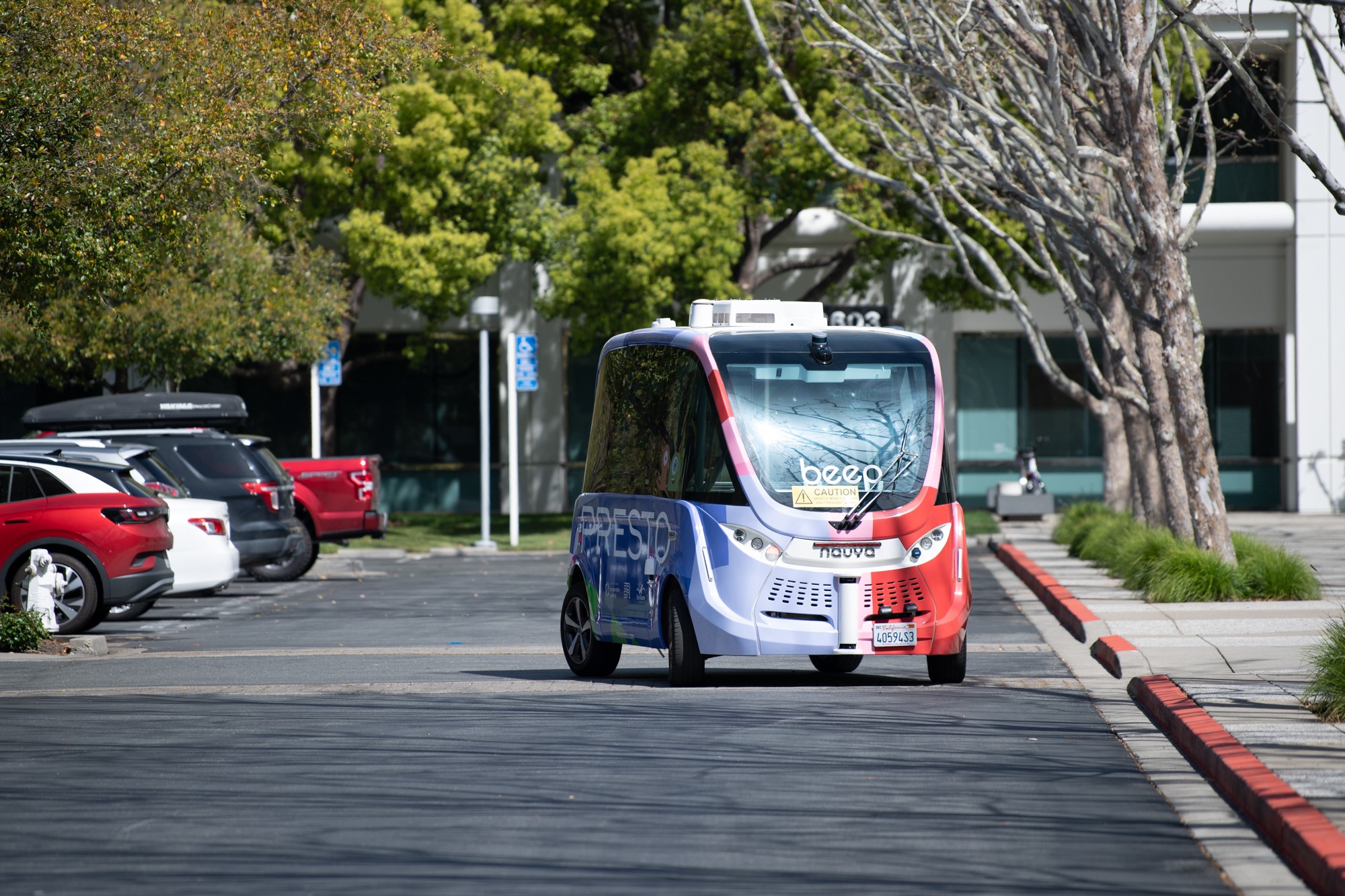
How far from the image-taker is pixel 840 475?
13.0 m

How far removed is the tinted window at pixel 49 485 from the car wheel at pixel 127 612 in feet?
6.24

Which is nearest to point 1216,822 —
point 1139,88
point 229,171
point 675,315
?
point 1139,88

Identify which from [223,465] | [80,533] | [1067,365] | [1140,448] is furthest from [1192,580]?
[1067,365]

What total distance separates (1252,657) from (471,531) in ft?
82.7

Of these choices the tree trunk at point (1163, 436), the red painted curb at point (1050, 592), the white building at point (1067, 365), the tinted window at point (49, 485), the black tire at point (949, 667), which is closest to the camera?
the black tire at point (949, 667)

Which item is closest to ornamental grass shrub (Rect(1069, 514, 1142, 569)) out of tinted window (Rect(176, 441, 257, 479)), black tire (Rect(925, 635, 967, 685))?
black tire (Rect(925, 635, 967, 685))

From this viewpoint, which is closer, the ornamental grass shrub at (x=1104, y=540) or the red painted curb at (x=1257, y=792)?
the red painted curb at (x=1257, y=792)

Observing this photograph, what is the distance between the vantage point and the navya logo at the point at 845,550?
12828mm

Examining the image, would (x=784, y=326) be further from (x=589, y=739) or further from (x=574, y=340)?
(x=574, y=340)

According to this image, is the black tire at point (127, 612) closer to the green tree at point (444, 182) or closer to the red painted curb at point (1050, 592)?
the red painted curb at point (1050, 592)

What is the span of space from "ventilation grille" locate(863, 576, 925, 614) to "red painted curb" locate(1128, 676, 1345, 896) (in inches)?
68.2

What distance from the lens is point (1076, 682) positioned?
13.4 metres

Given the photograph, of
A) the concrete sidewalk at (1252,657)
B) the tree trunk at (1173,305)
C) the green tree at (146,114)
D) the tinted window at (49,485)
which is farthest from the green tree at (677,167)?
the tinted window at (49,485)

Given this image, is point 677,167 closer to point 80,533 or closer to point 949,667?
point 80,533
